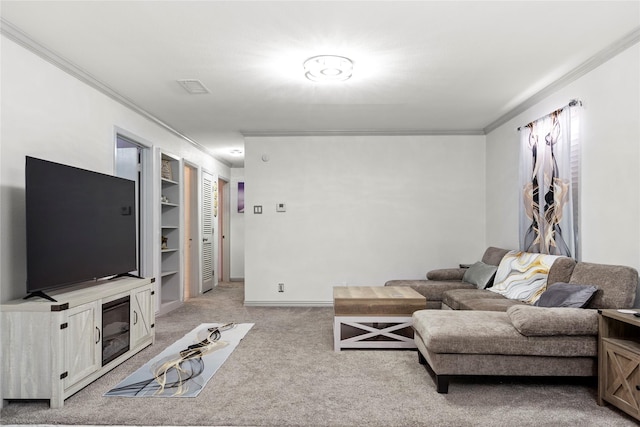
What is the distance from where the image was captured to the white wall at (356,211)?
6.16 metres

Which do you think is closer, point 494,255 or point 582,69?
point 582,69

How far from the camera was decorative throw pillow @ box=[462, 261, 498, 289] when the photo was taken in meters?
4.77

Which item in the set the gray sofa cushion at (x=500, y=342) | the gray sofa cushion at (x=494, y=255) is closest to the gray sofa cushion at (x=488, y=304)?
the gray sofa cushion at (x=500, y=342)

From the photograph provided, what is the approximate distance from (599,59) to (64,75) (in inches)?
171

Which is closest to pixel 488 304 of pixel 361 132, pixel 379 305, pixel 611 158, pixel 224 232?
pixel 379 305

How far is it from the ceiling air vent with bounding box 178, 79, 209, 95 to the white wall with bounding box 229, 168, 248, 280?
5.16 metres

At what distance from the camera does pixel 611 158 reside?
334cm

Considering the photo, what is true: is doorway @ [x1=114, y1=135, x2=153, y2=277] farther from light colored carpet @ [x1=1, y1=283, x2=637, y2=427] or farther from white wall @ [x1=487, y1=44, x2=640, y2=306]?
white wall @ [x1=487, y1=44, x2=640, y2=306]

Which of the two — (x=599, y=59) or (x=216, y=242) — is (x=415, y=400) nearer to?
(x=599, y=59)

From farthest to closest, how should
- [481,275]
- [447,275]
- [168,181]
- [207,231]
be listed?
1. [207,231]
2. [168,181]
3. [447,275]
4. [481,275]

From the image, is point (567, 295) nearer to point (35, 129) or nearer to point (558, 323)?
point (558, 323)

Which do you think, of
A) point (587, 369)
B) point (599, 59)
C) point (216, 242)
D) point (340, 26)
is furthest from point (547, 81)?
point (216, 242)

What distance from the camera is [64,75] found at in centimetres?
357

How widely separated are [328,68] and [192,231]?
461 cm
